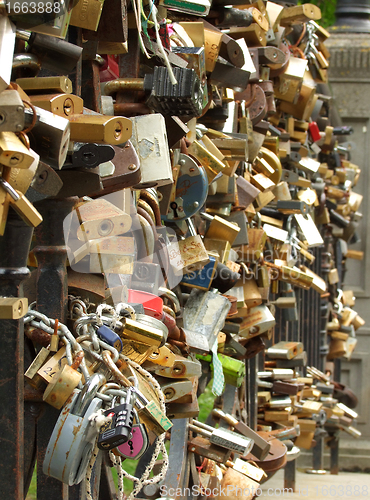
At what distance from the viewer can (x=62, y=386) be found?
91 centimetres

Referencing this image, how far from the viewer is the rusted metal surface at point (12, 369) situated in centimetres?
86

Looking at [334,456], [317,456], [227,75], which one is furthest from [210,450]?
[334,456]

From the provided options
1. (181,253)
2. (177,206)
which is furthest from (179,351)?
(177,206)

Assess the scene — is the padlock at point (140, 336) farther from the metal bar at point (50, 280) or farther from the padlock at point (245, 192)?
the padlock at point (245, 192)

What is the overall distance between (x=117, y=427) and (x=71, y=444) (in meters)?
0.07

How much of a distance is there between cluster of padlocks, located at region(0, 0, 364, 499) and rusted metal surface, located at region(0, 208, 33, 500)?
0.02 m

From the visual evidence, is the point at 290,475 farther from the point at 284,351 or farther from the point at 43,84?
the point at 43,84

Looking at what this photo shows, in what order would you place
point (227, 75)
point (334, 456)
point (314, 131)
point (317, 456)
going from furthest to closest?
1. point (334, 456)
2. point (317, 456)
3. point (314, 131)
4. point (227, 75)

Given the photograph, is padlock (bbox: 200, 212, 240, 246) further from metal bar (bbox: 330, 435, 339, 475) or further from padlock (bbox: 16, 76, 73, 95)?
metal bar (bbox: 330, 435, 339, 475)

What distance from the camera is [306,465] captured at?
483cm

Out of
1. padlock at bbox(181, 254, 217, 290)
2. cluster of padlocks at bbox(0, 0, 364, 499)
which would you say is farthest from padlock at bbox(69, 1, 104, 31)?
padlock at bbox(181, 254, 217, 290)

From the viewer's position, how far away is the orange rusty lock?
0.91 m

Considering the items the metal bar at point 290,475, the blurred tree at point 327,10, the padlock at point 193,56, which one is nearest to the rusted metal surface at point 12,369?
the padlock at point 193,56

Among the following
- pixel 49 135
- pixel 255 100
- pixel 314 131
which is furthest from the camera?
pixel 314 131
